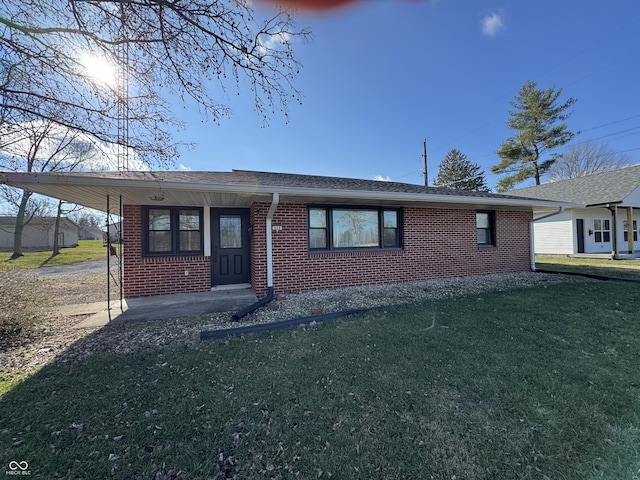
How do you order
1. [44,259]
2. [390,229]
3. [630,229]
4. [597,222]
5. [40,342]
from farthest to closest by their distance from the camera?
1. [44,259]
2. [597,222]
3. [630,229]
4. [390,229]
5. [40,342]

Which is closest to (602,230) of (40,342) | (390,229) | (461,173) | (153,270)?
(390,229)

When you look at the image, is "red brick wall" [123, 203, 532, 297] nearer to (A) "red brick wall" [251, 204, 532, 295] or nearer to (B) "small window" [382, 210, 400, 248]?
(A) "red brick wall" [251, 204, 532, 295]

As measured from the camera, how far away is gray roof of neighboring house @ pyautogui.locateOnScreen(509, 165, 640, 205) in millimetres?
13961

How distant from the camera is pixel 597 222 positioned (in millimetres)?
15336

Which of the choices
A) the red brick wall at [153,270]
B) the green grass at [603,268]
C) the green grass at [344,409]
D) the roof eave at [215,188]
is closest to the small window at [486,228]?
the roof eave at [215,188]

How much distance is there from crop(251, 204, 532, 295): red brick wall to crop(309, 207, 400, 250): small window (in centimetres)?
24

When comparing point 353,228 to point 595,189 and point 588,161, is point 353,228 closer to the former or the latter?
point 595,189

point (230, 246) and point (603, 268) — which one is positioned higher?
point (230, 246)

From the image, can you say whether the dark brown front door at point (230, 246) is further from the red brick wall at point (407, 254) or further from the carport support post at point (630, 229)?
the carport support post at point (630, 229)

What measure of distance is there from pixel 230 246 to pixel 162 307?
2345mm

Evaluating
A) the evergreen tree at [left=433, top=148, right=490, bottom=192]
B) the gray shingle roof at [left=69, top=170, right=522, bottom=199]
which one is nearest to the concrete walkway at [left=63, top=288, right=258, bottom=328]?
the gray shingle roof at [left=69, top=170, right=522, bottom=199]

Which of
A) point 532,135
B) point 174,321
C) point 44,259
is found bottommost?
point 174,321

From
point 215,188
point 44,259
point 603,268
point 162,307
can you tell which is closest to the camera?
point 215,188

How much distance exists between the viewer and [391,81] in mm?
10820
